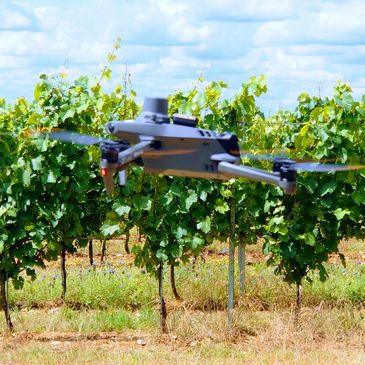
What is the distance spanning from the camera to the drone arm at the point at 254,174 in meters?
2.82

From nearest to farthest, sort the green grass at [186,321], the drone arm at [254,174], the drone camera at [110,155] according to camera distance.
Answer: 1. the drone arm at [254,174]
2. the drone camera at [110,155]
3. the green grass at [186,321]

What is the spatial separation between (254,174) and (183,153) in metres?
0.27

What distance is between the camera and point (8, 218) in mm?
9109

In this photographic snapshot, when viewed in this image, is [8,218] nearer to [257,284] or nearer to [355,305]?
[257,284]

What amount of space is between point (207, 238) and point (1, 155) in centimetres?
250

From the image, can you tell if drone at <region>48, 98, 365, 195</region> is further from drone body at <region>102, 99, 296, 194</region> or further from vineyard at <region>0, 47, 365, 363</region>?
vineyard at <region>0, 47, 365, 363</region>

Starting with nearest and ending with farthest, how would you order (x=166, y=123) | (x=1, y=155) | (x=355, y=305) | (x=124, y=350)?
(x=166, y=123) < (x=124, y=350) < (x=1, y=155) < (x=355, y=305)

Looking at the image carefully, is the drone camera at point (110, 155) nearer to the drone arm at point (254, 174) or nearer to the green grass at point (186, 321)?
the drone arm at point (254, 174)

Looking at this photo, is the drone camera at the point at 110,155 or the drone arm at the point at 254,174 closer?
the drone arm at the point at 254,174

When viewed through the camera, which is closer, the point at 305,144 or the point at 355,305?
the point at 305,144

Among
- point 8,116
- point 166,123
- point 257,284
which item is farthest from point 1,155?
point 166,123

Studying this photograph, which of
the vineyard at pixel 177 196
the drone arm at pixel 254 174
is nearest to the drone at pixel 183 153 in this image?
the drone arm at pixel 254 174

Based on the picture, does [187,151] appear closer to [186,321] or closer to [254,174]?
[254,174]

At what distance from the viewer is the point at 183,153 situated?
2854mm
